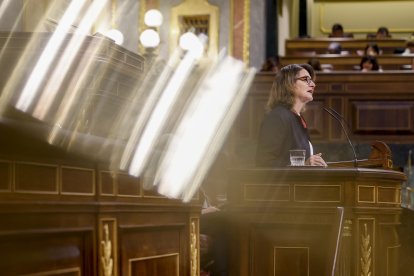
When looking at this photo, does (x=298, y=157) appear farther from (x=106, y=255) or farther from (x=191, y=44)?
(x=191, y=44)

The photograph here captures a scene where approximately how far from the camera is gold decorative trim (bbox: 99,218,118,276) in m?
2.07

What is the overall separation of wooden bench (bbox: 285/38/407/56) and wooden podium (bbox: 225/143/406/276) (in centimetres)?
765

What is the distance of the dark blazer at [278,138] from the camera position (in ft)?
12.2

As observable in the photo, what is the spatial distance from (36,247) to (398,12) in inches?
571

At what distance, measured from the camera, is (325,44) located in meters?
11.3

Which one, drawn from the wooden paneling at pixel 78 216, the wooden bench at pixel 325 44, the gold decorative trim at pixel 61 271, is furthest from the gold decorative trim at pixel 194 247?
the wooden bench at pixel 325 44

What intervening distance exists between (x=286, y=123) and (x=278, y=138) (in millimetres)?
85

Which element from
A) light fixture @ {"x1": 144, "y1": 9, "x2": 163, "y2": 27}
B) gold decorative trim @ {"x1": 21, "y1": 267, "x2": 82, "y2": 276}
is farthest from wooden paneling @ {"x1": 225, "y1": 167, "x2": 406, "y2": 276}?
light fixture @ {"x1": 144, "y1": 9, "x2": 163, "y2": 27}

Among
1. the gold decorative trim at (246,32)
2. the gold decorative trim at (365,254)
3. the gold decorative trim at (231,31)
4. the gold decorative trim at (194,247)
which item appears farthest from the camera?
the gold decorative trim at (231,31)

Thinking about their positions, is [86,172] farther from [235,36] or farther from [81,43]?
[235,36]

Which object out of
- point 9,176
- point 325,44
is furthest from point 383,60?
point 9,176

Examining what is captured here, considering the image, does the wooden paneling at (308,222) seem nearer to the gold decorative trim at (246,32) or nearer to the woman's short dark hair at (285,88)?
the woman's short dark hair at (285,88)

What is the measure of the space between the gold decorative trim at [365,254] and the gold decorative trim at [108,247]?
1.67m

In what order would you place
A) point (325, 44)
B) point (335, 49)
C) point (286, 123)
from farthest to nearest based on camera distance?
1. point (325, 44)
2. point (335, 49)
3. point (286, 123)
